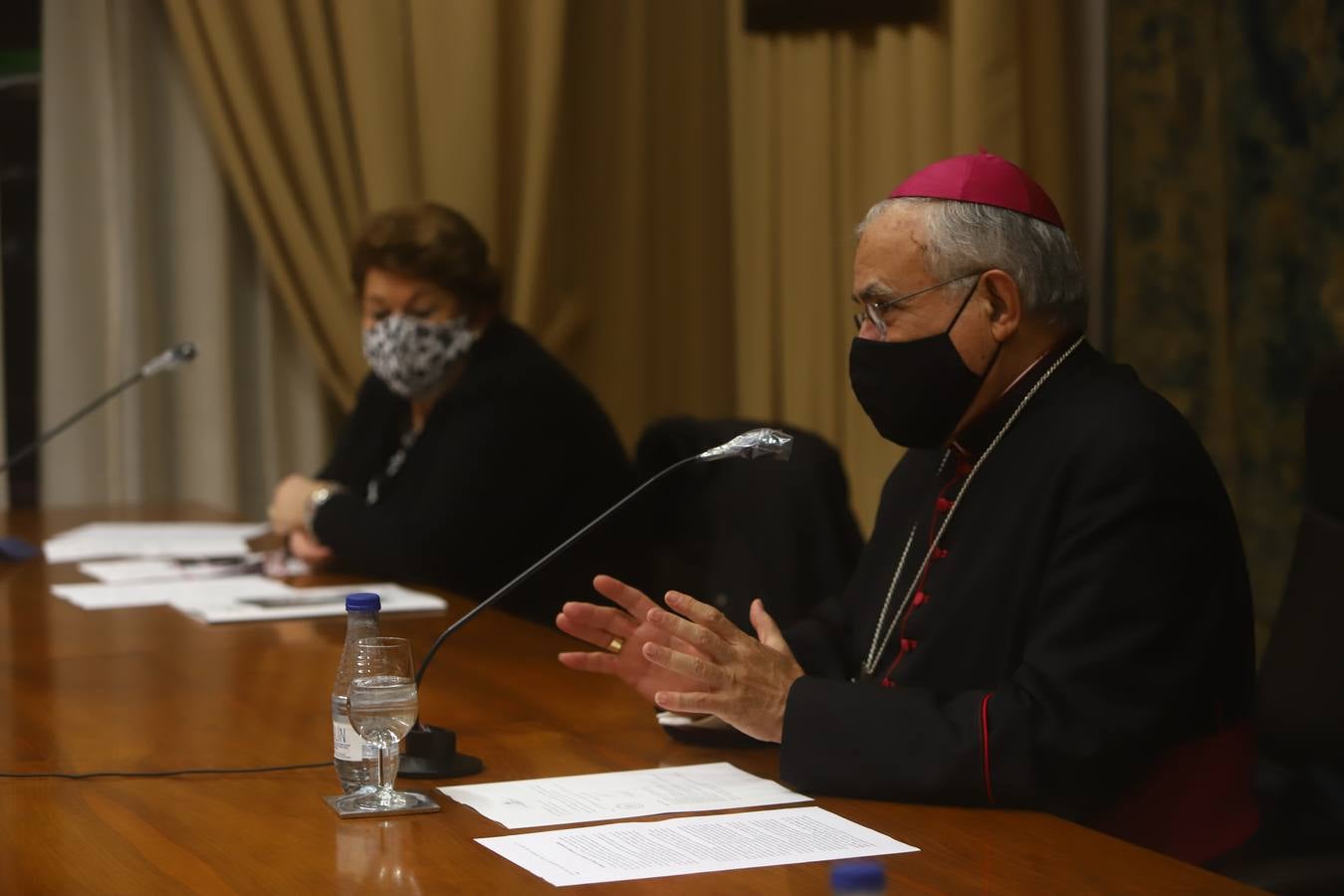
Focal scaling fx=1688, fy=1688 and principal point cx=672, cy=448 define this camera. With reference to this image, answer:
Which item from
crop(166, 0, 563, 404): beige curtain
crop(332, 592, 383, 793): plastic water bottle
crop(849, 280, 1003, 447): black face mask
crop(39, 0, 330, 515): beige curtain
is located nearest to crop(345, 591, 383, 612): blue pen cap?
crop(332, 592, 383, 793): plastic water bottle

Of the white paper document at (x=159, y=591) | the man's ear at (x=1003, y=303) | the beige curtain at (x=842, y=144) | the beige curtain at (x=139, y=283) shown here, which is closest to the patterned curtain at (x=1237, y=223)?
the beige curtain at (x=842, y=144)

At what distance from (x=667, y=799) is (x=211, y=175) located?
3.32 meters

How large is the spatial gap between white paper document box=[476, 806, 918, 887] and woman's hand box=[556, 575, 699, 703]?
25 cm

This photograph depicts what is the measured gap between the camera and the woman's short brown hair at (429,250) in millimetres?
3258

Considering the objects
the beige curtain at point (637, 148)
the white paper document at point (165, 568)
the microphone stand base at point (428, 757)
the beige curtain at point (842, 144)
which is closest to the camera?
the microphone stand base at point (428, 757)

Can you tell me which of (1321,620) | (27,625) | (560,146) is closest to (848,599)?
(1321,620)

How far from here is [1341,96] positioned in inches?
118

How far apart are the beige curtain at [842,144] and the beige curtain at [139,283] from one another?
4.31 ft

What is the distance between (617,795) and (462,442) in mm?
1727

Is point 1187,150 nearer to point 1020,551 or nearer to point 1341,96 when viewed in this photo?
point 1341,96

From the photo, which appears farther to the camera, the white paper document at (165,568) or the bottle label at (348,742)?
the white paper document at (165,568)

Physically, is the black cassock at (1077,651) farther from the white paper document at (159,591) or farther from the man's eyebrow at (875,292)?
the white paper document at (159,591)

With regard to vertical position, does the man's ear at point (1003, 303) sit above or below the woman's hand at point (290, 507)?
above

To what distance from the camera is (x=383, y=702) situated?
4.96 ft
